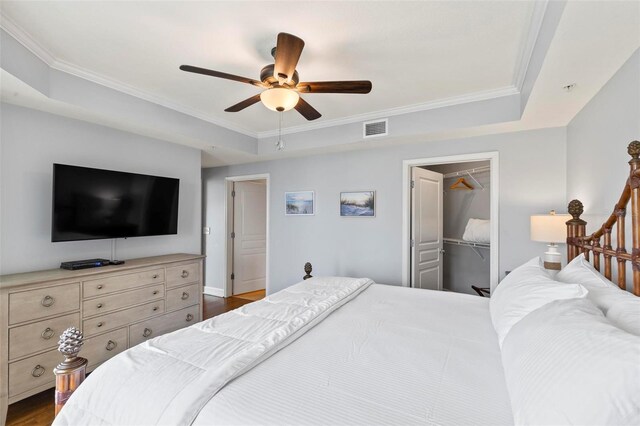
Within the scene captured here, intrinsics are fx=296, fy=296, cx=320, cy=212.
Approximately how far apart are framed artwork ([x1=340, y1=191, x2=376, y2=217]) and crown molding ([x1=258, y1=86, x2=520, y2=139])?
0.91 metres

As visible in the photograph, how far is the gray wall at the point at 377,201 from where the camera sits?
116 inches

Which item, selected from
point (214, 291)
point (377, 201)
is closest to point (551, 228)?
point (377, 201)

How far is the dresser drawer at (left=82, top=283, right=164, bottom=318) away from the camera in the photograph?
2.48m

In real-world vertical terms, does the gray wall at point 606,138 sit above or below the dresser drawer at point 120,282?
above

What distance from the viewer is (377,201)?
3.75 m

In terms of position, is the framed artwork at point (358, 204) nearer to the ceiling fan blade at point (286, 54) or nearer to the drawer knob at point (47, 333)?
the ceiling fan blade at point (286, 54)

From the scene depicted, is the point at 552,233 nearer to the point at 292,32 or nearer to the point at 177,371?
the point at 292,32

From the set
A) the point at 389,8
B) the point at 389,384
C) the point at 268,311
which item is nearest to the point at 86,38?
the point at 389,8

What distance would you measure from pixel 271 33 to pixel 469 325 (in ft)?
7.14

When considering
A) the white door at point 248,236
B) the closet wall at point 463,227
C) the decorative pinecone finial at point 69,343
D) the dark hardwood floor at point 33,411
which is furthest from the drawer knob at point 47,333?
the closet wall at point 463,227

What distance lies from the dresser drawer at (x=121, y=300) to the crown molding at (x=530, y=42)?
3719 mm

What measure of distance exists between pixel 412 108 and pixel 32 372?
13.0ft

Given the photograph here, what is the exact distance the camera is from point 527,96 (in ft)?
7.48

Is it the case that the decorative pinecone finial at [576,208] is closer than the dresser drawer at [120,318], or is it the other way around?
the decorative pinecone finial at [576,208]
